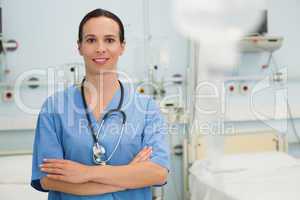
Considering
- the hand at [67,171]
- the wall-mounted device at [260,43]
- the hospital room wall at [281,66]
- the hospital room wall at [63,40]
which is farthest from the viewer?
the hospital room wall at [281,66]

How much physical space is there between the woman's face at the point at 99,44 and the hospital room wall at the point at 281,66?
1779mm

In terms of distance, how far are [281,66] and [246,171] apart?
3.39 feet

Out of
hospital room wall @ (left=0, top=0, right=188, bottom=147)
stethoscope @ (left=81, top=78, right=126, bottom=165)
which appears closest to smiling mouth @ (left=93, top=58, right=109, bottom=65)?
stethoscope @ (left=81, top=78, right=126, bottom=165)

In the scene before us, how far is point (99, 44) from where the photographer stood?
3.99ft

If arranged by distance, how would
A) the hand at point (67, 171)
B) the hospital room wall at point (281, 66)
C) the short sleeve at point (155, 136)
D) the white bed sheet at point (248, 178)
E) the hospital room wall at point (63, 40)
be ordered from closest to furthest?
the hand at point (67, 171) < the short sleeve at point (155, 136) < the white bed sheet at point (248, 178) < the hospital room wall at point (63, 40) < the hospital room wall at point (281, 66)

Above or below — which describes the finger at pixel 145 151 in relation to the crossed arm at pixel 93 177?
above

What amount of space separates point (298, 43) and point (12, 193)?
241 cm

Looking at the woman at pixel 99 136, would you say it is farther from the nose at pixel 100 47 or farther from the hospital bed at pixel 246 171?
the hospital bed at pixel 246 171

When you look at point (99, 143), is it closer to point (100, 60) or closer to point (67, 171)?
point (67, 171)

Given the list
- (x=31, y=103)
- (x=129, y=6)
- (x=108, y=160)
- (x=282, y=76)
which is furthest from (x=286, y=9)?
(x=108, y=160)

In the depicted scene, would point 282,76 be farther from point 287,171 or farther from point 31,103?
point 31,103

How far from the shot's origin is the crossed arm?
1186 mm

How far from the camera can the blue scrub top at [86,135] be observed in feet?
4.07

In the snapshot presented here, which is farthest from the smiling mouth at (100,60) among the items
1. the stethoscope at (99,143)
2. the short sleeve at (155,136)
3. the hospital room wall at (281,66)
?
the hospital room wall at (281,66)
